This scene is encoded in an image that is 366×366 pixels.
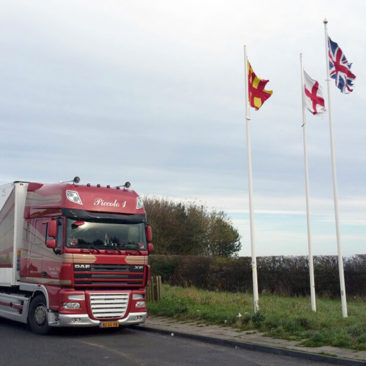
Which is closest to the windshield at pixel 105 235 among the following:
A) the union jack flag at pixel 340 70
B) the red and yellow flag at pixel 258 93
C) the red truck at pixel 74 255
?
the red truck at pixel 74 255

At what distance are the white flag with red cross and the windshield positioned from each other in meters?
5.89

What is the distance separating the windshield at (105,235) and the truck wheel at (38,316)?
181 centimetres

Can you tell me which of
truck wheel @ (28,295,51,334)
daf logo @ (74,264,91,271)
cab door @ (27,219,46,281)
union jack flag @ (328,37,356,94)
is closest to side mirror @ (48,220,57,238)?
cab door @ (27,219,46,281)

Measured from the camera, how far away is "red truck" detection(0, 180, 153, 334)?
13086 millimetres

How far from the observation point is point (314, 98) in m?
15.7

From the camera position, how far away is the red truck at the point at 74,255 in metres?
13.1

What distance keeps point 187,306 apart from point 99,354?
599 centimetres

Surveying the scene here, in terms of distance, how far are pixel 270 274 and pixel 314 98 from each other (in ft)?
37.6

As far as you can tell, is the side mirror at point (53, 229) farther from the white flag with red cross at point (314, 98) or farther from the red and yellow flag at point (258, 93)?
the white flag with red cross at point (314, 98)

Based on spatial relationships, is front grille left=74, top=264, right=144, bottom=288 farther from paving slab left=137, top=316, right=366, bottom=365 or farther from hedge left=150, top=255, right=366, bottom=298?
hedge left=150, top=255, right=366, bottom=298

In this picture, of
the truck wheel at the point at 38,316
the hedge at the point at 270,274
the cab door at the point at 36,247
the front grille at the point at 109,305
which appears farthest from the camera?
the hedge at the point at 270,274

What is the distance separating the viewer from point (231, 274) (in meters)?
26.7

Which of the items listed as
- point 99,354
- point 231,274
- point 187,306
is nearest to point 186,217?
point 231,274

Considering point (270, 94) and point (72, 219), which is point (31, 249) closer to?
point (72, 219)
